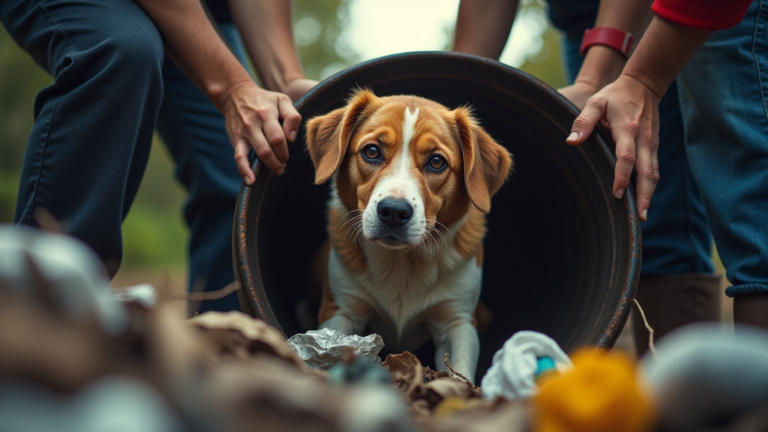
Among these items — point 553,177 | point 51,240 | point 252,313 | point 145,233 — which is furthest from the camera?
point 145,233

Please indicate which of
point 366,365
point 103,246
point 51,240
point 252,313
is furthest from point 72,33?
point 366,365

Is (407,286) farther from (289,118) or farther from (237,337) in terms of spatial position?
(237,337)

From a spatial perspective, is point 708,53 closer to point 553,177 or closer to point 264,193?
point 553,177

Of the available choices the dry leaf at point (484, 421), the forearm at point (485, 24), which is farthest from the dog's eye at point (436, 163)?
the dry leaf at point (484, 421)

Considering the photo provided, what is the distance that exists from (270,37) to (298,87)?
0.35 meters

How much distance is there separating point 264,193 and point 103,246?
63 cm

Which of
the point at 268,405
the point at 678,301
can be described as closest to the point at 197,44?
the point at 268,405

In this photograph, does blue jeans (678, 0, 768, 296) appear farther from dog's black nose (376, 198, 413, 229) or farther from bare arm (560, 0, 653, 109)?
dog's black nose (376, 198, 413, 229)

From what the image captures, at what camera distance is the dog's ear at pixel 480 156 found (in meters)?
2.65

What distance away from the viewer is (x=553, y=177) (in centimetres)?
295

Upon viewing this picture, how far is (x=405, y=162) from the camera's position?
2523 millimetres

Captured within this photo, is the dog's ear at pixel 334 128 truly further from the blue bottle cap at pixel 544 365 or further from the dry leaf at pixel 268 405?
the dry leaf at pixel 268 405

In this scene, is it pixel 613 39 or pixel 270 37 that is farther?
pixel 270 37

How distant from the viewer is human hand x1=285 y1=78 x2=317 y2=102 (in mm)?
2945
